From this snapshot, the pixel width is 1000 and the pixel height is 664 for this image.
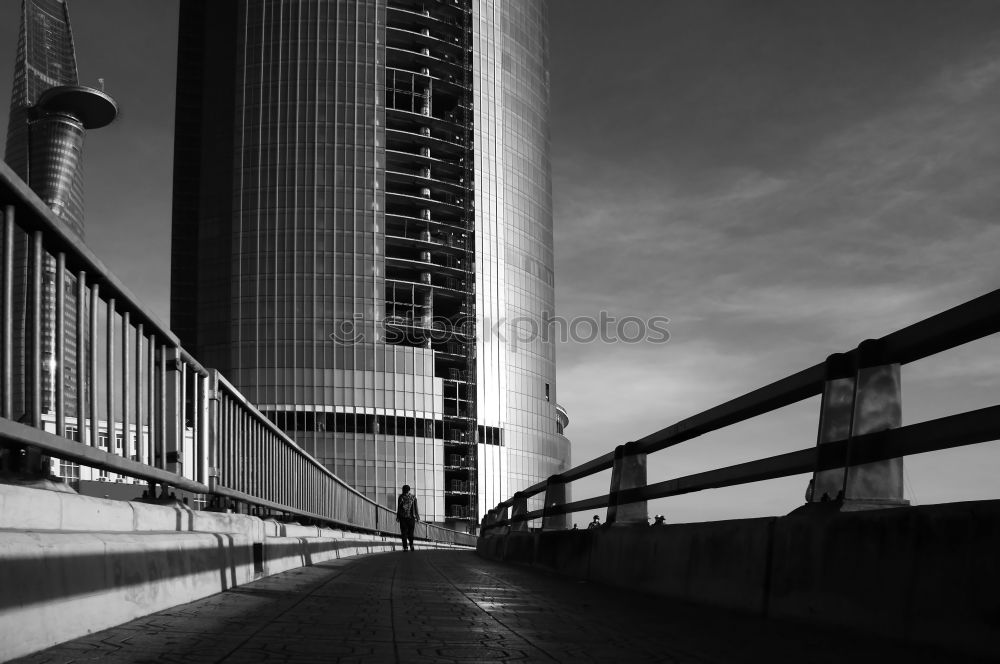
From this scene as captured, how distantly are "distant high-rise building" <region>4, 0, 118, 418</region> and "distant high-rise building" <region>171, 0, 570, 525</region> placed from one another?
15.7 metres

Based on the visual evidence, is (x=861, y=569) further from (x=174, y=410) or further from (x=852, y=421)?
(x=174, y=410)

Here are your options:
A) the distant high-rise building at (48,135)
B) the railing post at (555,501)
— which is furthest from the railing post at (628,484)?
the distant high-rise building at (48,135)

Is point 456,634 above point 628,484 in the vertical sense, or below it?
below

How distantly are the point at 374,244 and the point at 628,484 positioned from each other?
10621cm

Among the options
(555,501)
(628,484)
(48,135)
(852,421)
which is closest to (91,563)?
(852,421)

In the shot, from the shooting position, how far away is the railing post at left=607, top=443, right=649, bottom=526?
10461 millimetres

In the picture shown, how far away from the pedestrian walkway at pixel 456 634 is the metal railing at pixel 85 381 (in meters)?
0.99

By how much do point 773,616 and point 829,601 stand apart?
2.46 feet

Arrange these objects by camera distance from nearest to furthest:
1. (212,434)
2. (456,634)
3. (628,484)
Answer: (456,634)
(212,434)
(628,484)

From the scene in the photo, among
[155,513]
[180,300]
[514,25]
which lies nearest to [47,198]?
[180,300]

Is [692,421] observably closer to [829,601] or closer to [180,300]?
[829,601]

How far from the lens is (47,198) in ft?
446

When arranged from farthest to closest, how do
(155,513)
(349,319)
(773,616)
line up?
(349,319) → (155,513) → (773,616)

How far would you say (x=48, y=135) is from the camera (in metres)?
131
